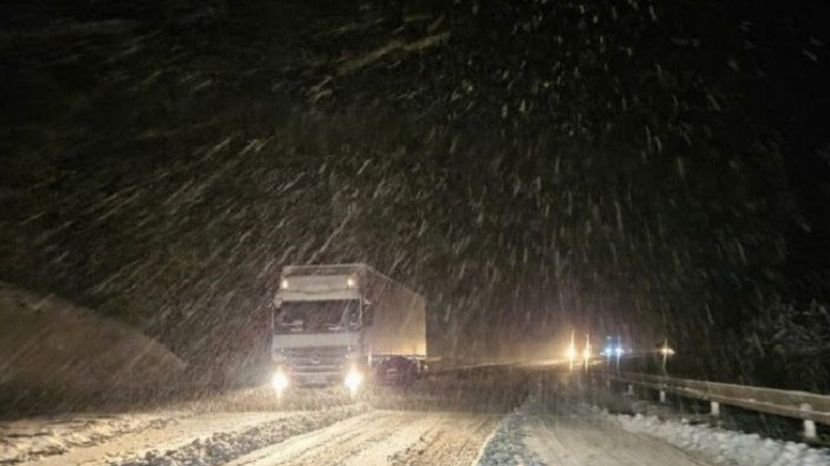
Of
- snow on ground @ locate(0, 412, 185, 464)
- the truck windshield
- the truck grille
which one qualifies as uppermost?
the truck windshield

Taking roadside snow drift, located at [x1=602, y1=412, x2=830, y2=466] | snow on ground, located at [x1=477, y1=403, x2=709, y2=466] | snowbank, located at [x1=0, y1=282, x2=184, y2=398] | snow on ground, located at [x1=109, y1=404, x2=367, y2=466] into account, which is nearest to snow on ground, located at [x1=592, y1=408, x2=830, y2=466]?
roadside snow drift, located at [x1=602, y1=412, x2=830, y2=466]

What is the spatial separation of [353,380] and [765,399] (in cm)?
1314

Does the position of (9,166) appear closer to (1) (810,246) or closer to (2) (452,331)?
(1) (810,246)

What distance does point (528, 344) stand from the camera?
355 feet

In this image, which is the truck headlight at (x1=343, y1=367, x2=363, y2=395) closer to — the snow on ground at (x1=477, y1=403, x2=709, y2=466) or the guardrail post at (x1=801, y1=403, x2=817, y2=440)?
the snow on ground at (x1=477, y1=403, x2=709, y2=466)

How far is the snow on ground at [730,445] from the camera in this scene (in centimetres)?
1320

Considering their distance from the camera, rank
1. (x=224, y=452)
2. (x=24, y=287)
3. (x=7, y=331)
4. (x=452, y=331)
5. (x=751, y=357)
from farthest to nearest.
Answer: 1. (x=452, y=331)
2. (x=751, y=357)
3. (x=24, y=287)
4. (x=7, y=331)
5. (x=224, y=452)

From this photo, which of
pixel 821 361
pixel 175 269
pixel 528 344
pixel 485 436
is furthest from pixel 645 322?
pixel 485 436

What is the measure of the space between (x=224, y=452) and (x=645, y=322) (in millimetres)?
67241

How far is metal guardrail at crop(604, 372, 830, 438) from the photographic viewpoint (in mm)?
14695

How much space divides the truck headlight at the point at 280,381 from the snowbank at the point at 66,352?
7.05 meters

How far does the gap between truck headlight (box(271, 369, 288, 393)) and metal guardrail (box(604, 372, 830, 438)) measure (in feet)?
35.4

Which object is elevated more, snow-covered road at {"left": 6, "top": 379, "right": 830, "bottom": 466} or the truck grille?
the truck grille

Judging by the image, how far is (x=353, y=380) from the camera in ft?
88.2
